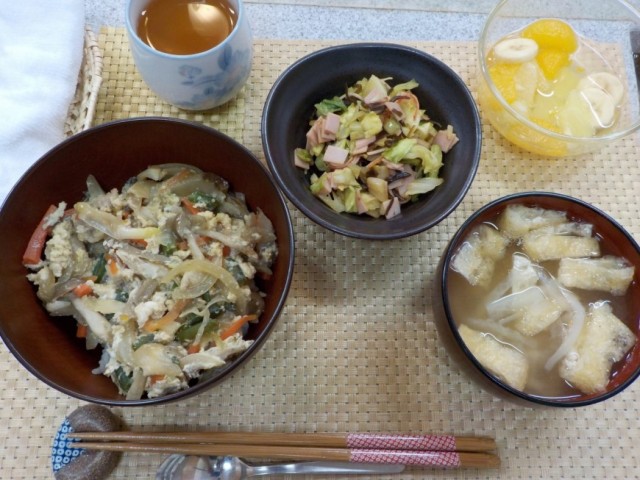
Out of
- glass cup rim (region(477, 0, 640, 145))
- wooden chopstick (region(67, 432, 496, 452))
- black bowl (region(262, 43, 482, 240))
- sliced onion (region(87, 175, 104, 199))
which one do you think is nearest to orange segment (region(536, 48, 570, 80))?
glass cup rim (region(477, 0, 640, 145))

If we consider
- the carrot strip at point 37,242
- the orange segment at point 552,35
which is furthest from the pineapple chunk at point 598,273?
the carrot strip at point 37,242

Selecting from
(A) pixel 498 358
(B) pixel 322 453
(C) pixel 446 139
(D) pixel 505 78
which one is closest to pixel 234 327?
(B) pixel 322 453

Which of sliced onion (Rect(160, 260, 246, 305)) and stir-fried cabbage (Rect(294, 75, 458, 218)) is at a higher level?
stir-fried cabbage (Rect(294, 75, 458, 218))

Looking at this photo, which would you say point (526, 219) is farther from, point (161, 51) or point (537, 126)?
point (161, 51)

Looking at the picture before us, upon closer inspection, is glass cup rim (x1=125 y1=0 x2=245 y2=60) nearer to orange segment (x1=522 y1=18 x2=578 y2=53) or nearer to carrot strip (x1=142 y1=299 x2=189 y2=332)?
carrot strip (x1=142 y1=299 x2=189 y2=332)

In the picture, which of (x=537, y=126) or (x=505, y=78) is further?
(x=505, y=78)

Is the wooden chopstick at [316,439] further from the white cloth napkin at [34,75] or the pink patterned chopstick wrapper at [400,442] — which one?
the white cloth napkin at [34,75]
